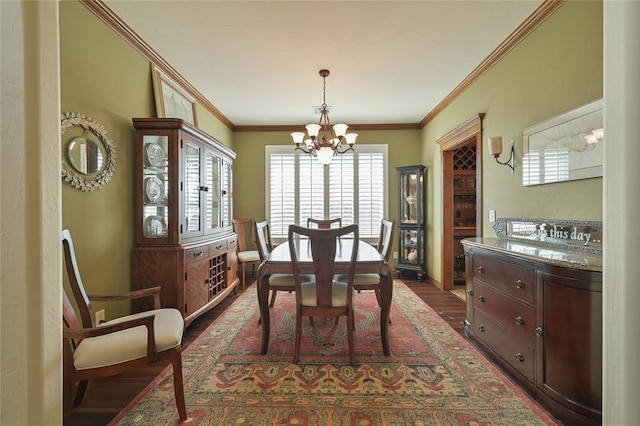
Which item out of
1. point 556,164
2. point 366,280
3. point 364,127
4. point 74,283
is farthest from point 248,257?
point 556,164

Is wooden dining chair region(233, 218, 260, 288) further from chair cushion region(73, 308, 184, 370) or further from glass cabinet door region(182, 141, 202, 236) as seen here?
chair cushion region(73, 308, 184, 370)

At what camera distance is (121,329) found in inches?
55.2

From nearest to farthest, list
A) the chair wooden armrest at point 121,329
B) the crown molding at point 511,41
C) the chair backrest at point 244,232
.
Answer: the chair wooden armrest at point 121,329, the crown molding at point 511,41, the chair backrest at point 244,232

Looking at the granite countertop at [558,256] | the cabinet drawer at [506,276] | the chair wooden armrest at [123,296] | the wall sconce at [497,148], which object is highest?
the wall sconce at [497,148]

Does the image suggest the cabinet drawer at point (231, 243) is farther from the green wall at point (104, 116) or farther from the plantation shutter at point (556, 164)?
the plantation shutter at point (556, 164)

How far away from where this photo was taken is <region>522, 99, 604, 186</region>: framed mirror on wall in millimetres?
1742

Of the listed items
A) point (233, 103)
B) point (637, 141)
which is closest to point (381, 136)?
point (233, 103)

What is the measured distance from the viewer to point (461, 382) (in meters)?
1.86

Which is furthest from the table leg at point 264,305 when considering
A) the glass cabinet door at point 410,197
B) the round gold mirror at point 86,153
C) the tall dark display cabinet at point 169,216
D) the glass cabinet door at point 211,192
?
the glass cabinet door at point 410,197

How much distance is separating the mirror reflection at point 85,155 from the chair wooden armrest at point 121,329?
1194 mm

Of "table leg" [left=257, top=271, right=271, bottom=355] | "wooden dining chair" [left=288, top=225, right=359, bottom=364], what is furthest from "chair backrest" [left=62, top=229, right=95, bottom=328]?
"wooden dining chair" [left=288, top=225, right=359, bottom=364]

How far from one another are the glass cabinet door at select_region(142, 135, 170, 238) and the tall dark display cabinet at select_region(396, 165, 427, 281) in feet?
11.8

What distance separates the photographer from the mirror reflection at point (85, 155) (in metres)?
1.94

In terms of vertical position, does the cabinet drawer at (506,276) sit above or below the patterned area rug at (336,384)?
above
